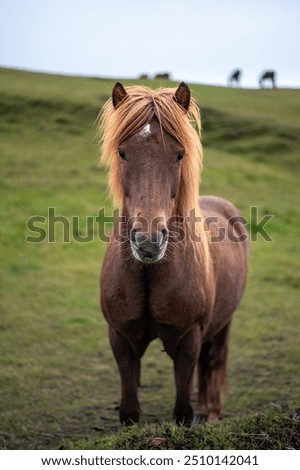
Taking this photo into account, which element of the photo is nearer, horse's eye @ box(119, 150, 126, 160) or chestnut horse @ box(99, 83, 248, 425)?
chestnut horse @ box(99, 83, 248, 425)

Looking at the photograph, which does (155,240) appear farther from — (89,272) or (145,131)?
(89,272)

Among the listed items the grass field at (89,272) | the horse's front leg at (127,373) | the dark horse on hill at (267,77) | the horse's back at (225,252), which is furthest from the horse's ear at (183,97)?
the dark horse on hill at (267,77)

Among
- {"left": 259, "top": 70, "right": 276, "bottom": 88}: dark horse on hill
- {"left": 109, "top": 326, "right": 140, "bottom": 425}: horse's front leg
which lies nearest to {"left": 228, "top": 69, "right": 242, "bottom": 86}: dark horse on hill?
{"left": 259, "top": 70, "right": 276, "bottom": 88}: dark horse on hill

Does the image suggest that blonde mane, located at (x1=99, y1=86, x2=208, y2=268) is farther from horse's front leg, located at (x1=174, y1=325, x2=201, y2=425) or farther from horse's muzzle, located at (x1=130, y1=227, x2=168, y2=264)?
horse's front leg, located at (x1=174, y1=325, x2=201, y2=425)

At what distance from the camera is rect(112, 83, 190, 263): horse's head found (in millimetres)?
2982

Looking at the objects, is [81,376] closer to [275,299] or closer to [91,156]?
[275,299]

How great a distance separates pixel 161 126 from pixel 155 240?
754 mm

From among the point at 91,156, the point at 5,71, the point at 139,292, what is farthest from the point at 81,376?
the point at 91,156

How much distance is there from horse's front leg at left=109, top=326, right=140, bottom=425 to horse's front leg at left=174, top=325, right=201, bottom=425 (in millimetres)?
301

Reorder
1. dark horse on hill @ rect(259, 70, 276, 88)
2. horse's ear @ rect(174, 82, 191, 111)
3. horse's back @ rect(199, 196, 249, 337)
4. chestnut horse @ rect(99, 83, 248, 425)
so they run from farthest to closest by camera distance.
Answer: dark horse on hill @ rect(259, 70, 276, 88) → horse's back @ rect(199, 196, 249, 337) → horse's ear @ rect(174, 82, 191, 111) → chestnut horse @ rect(99, 83, 248, 425)

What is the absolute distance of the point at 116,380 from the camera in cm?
626

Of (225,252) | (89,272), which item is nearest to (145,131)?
(225,252)

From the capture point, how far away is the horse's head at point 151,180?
9.78 ft
